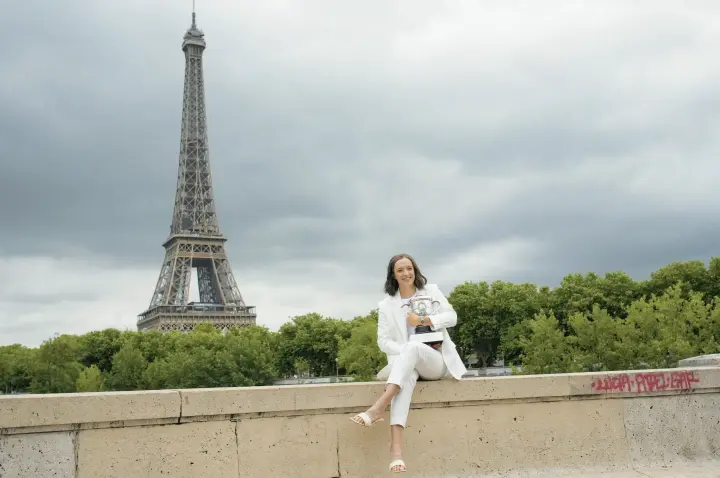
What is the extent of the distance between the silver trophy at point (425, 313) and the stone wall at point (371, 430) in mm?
440

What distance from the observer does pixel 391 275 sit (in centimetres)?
676

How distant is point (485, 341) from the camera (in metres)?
60.1

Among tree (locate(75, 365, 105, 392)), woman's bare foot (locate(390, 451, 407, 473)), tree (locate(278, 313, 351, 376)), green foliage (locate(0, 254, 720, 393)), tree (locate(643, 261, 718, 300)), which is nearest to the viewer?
woman's bare foot (locate(390, 451, 407, 473))

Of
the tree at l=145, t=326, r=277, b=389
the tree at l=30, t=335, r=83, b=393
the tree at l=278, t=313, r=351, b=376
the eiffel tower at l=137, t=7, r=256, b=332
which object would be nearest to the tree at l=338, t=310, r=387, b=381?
the tree at l=145, t=326, r=277, b=389

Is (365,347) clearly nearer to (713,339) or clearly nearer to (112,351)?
(713,339)

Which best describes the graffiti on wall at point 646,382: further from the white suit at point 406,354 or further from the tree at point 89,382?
the tree at point 89,382

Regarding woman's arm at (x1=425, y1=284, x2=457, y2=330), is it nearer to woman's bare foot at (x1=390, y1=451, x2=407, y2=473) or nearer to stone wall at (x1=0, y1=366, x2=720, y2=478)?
stone wall at (x1=0, y1=366, x2=720, y2=478)

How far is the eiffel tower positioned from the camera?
8144cm

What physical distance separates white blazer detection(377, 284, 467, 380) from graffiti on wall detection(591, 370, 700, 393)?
157cm

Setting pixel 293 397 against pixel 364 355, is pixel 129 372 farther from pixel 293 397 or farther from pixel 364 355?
pixel 293 397

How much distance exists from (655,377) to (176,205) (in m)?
83.3

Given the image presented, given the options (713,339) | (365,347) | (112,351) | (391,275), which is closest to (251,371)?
(365,347)

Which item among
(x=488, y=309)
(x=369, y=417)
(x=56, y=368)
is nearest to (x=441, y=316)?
(x=369, y=417)

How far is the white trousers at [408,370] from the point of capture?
589cm
